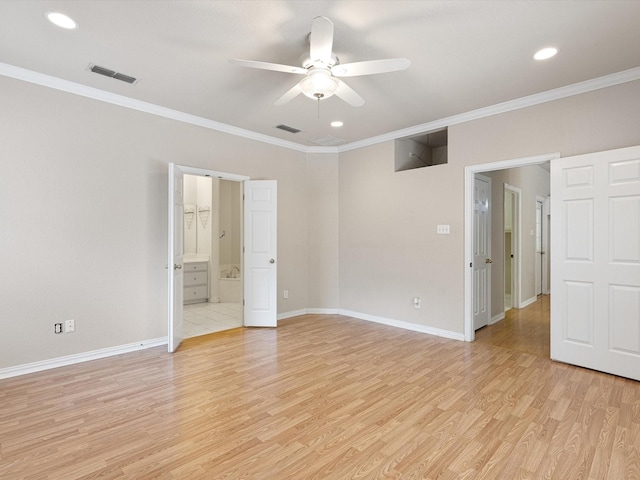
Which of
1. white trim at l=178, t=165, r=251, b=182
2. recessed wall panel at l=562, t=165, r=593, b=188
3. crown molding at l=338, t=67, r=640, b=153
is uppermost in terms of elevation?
crown molding at l=338, t=67, r=640, b=153

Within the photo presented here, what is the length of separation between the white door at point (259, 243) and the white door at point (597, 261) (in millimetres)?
3454

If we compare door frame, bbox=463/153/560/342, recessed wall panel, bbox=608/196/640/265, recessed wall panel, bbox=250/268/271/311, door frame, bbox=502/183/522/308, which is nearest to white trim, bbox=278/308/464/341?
door frame, bbox=463/153/560/342

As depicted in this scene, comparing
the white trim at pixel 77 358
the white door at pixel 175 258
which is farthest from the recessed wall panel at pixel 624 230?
the white trim at pixel 77 358

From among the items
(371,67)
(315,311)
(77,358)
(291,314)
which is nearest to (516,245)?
(315,311)

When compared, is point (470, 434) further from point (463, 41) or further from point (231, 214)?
point (231, 214)

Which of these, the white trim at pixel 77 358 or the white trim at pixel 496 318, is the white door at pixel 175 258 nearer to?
the white trim at pixel 77 358

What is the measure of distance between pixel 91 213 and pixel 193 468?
112 inches

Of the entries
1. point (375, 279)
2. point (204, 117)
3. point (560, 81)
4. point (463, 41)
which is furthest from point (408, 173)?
point (204, 117)

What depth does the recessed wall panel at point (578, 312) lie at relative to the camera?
3.29m

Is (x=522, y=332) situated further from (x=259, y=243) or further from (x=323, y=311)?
(x=259, y=243)

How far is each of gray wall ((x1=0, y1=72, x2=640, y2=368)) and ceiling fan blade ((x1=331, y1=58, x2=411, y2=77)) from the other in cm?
225

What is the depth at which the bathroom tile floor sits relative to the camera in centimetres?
484

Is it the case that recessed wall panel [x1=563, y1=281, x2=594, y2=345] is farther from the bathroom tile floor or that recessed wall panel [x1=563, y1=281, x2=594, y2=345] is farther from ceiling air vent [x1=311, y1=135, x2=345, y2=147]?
the bathroom tile floor

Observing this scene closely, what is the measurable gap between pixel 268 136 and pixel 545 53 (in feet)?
11.6
